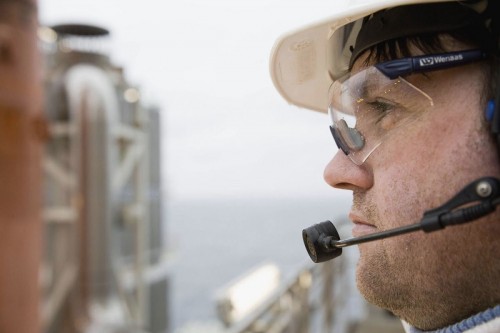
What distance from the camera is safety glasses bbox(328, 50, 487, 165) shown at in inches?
32.8

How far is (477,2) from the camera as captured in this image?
31.9 inches

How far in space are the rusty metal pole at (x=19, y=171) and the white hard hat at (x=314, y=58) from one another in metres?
4.10

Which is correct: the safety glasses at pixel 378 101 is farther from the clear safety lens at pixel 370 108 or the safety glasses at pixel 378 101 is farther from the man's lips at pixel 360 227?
the man's lips at pixel 360 227

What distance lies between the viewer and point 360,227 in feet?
3.16

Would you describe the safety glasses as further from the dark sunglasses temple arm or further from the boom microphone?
the boom microphone

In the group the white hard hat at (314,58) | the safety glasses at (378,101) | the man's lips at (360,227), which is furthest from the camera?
the white hard hat at (314,58)

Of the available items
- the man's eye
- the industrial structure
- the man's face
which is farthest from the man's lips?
the industrial structure

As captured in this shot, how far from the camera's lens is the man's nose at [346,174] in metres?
0.94

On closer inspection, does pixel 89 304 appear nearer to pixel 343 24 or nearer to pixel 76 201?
pixel 76 201

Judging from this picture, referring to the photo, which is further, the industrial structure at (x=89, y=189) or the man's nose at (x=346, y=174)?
the industrial structure at (x=89, y=189)

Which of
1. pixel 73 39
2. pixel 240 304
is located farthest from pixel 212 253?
pixel 240 304

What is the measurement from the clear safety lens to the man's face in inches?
0.7

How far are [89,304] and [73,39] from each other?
4.45m

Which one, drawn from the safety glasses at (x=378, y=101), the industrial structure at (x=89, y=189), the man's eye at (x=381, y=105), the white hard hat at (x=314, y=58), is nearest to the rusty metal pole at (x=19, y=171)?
the industrial structure at (x=89, y=189)
